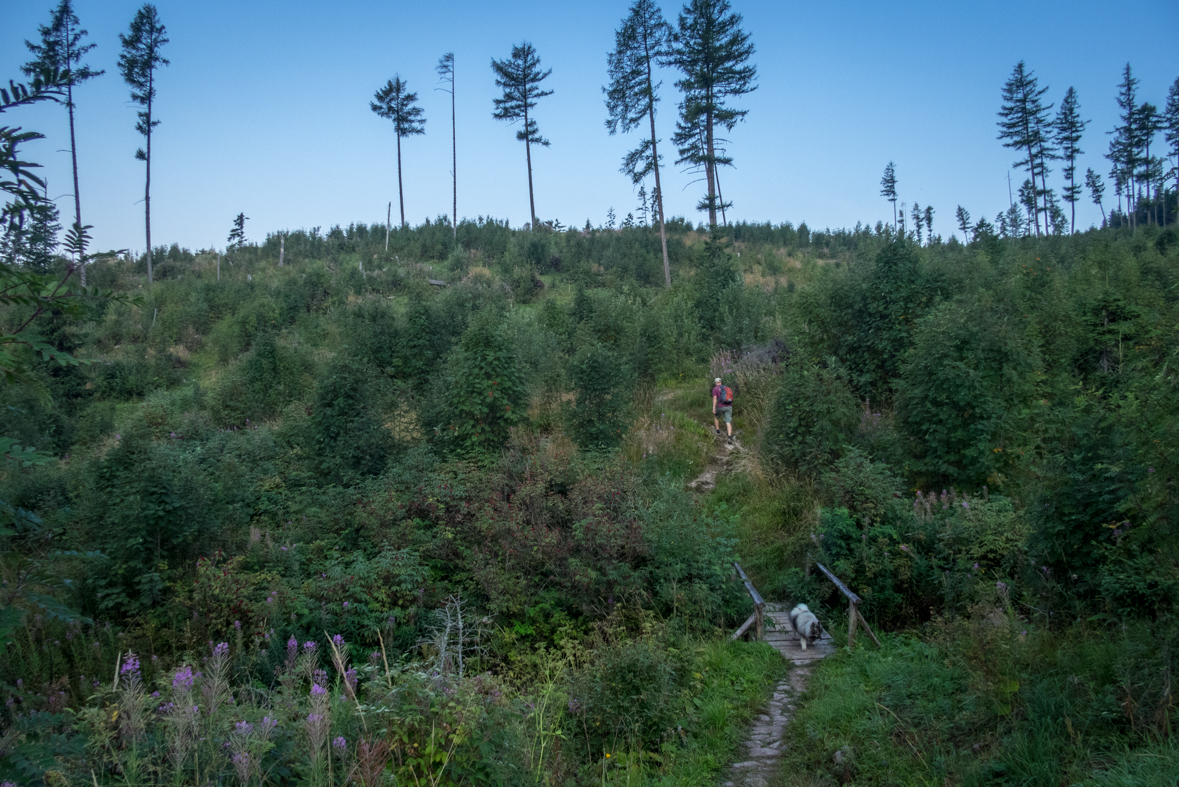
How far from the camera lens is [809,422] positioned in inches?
426

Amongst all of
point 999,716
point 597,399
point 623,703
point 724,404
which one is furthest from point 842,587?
point 724,404

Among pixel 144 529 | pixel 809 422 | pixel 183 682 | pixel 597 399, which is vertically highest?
pixel 597 399

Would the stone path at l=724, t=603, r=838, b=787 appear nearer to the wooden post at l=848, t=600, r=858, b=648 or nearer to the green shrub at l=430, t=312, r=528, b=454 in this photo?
the wooden post at l=848, t=600, r=858, b=648

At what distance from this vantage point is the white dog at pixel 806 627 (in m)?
7.03

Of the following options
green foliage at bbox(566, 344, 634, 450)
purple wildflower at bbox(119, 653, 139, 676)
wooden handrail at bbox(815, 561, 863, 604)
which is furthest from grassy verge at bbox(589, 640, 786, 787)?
green foliage at bbox(566, 344, 634, 450)

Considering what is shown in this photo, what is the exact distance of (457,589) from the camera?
7.03 m

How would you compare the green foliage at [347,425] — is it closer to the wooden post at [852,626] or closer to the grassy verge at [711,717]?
the grassy verge at [711,717]

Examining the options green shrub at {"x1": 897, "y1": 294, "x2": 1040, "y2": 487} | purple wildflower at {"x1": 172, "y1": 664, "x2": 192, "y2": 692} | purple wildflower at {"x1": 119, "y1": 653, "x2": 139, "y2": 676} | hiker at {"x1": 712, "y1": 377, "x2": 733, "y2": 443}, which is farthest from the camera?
hiker at {"x1": 712, "y1": 377, "x2": 733, "y2": 443}

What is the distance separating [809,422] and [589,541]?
526cm

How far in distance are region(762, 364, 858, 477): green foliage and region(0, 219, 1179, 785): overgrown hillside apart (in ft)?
0.22

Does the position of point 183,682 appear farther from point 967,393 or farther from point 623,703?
point 967,393

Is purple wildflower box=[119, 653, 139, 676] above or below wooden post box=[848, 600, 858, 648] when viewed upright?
above

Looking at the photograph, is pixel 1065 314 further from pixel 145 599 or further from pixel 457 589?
pixel 145 599

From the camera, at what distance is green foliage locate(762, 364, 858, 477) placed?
1052 centimetres
